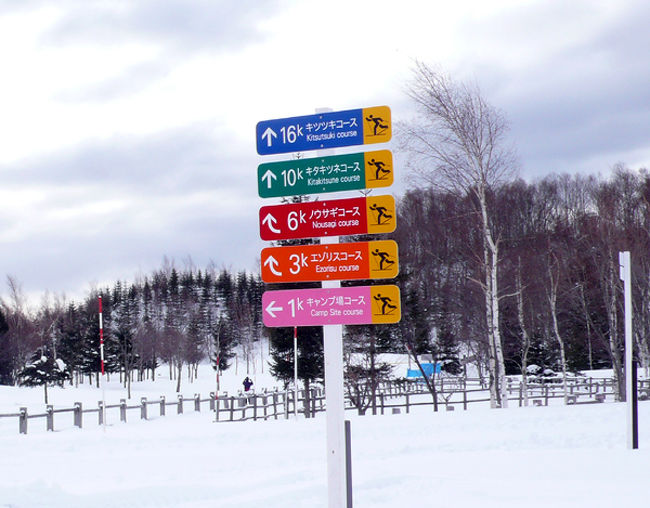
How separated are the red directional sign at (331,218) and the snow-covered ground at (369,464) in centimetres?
305

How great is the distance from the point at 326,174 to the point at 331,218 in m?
0.41

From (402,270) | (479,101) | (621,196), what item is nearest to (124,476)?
(479,101)

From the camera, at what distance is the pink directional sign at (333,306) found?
6945 mm

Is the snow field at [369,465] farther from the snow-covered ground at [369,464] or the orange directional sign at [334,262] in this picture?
the orange directional sign at [334,262]

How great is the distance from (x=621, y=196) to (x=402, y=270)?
24595 mm

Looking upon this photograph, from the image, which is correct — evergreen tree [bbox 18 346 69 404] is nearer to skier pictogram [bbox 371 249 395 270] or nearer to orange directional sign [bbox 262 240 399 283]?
orange directional sign [bbox 262 240 399 283]

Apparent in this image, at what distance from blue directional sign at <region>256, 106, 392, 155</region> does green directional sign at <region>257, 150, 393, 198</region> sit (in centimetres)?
13

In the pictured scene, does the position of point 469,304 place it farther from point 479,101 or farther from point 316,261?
point 316,261

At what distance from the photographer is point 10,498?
10148 mm

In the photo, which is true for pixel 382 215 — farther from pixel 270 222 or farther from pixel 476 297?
pixel 476 297

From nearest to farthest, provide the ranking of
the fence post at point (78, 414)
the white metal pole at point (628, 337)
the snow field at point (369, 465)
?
the snow field at point (369, 465)
the white metal pole at point (628, 337)
the fence post at point (78, 414)

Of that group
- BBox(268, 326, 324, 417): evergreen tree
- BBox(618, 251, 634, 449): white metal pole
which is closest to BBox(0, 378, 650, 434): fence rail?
BBox(268, 326, 324, 417): evergreen tree

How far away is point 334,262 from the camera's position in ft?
23.4

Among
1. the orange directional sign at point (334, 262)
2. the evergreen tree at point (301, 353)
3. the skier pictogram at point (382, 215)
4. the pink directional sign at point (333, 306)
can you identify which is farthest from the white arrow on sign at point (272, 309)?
the evergreen tree at point (301, 353)
